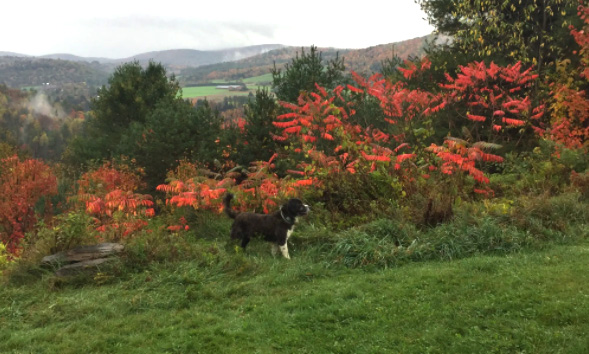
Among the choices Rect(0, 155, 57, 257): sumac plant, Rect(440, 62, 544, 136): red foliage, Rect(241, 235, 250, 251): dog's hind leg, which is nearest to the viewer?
Rect(241, 235, 250, 251): dog's hind leg

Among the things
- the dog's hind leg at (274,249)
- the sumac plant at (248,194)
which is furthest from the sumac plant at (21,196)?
the dog's hind leg at (274,249)

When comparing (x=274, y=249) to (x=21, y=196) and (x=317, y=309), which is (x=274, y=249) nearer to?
(x=317, y=309)

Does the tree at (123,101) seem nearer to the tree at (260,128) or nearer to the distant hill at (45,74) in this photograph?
the tree at (260,128)

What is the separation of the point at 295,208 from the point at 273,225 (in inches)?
25.8

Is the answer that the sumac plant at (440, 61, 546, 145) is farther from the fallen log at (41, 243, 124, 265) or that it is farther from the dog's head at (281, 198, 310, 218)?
the fallen log at (41, 243, 124, 265)

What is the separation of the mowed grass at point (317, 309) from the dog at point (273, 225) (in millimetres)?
909

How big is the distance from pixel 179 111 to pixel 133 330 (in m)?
17.4

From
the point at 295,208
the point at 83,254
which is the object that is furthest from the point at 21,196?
the point at 295,208

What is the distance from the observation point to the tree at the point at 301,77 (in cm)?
2014

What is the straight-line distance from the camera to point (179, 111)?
21.6 metres

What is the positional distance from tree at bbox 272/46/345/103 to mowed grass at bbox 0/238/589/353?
45.8ft

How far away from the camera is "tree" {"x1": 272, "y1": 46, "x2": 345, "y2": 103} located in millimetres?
20141

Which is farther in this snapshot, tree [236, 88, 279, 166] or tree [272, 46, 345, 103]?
tree [272, 46, 345, 103]

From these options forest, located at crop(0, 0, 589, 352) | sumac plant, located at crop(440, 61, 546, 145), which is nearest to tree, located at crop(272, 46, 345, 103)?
forest, located at crop(0, 0, 589, 352)
